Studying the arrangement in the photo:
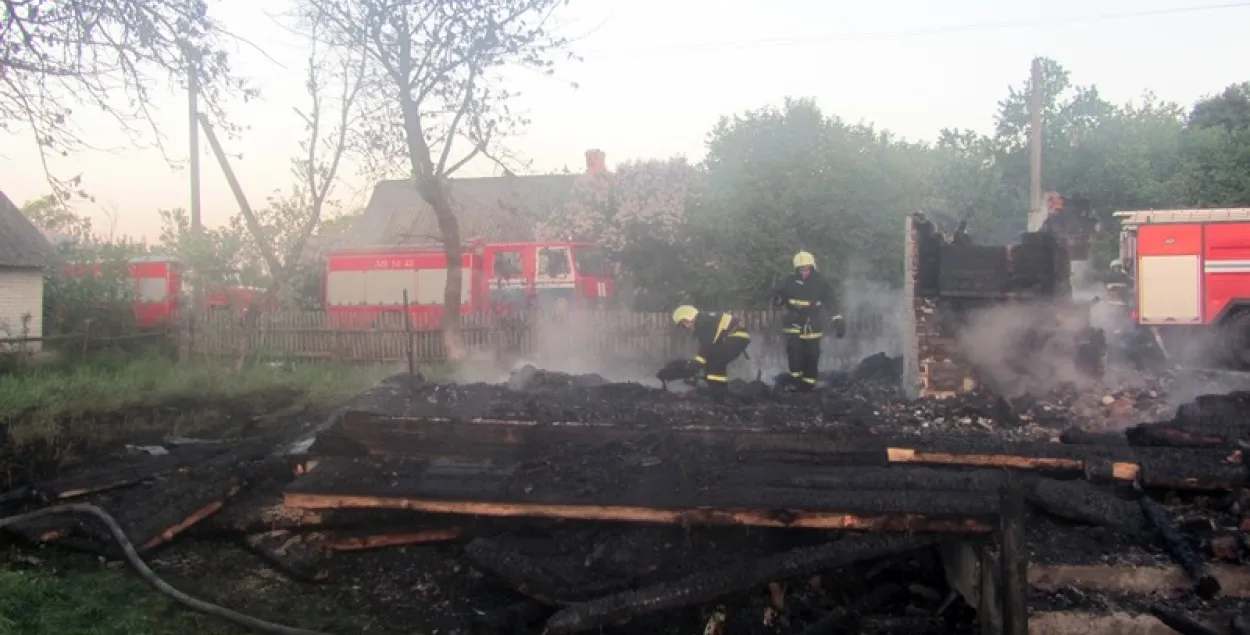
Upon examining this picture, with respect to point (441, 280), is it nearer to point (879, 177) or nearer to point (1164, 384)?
point (879, 177)

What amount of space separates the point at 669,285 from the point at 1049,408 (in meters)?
11.3

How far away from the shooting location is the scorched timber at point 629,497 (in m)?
5.10

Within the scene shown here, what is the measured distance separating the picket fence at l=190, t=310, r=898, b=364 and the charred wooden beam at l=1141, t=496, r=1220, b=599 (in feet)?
31.7

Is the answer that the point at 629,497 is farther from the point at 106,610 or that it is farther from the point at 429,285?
the point at 429,285

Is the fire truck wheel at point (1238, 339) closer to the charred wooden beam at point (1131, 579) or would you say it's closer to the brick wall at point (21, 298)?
the charred wooden beam at point (1131, 579)

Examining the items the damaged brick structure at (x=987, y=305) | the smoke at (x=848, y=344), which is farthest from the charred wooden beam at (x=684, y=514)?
the smoke at (x=848, y=344)

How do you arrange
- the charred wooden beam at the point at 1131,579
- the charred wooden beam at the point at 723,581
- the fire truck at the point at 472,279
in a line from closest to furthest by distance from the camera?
the charred wooden beam at the point at 723,581 → the charred wooden beam at the point at 1131,579 → the fire truck at the point at 472,279

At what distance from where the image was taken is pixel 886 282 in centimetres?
1752

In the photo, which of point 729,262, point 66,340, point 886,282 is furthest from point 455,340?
point 886,282

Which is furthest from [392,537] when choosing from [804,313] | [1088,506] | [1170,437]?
[804,313]

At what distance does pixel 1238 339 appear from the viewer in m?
13.4

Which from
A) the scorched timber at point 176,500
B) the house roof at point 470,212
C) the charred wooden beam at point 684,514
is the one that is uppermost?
the house roof at point 470,212

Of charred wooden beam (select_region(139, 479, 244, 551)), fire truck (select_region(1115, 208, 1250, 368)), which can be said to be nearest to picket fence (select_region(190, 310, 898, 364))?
fire truck (select_region(1115, 208, 1250, 368))

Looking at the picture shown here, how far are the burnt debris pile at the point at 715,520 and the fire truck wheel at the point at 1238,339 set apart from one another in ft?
23.6
